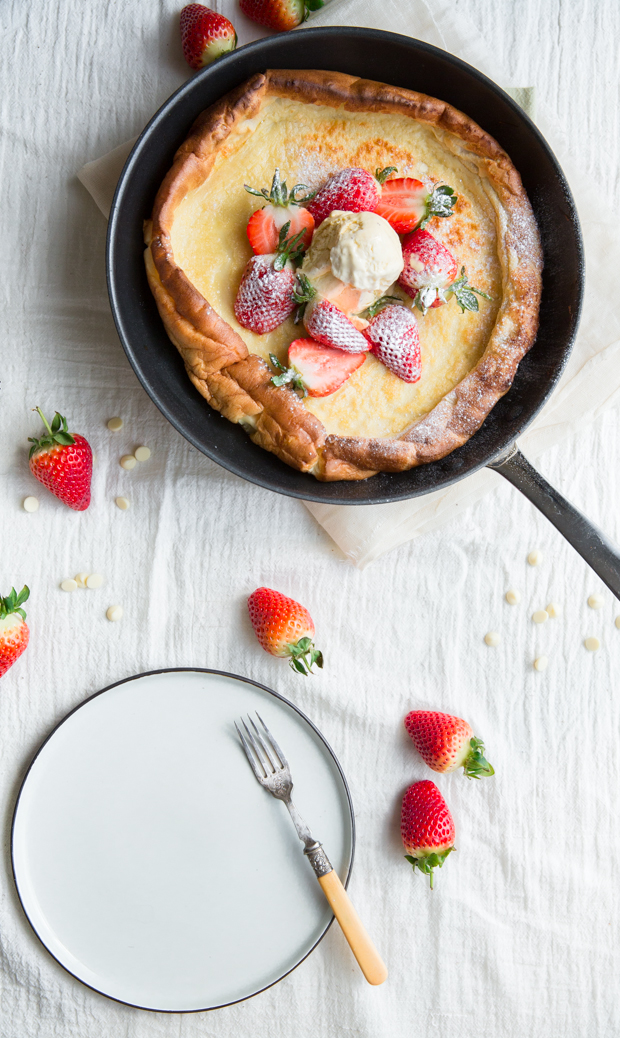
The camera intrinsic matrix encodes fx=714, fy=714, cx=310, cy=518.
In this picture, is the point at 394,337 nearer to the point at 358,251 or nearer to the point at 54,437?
the point at 358,251

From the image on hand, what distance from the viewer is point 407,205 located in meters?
1.66

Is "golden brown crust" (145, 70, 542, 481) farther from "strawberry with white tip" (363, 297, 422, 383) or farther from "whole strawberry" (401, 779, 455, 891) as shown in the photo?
"whole strawberry" (401, 779, 455, 891)

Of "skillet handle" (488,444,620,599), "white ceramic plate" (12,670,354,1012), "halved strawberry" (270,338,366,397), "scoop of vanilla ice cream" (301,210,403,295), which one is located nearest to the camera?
"scoop of vanilla ice cream" (301,210,403,295)

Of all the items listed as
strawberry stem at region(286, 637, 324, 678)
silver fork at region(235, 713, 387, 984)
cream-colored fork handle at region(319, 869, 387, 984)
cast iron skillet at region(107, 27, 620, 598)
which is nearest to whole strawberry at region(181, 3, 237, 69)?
cast iron skillet at region(107, 27, 620, 598)

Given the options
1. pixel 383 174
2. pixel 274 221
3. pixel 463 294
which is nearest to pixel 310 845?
pixel 463 294

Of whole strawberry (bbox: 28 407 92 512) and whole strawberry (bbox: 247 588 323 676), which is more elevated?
whole strawberry (bbox: 28 407 92 512)

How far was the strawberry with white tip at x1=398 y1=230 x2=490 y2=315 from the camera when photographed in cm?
162

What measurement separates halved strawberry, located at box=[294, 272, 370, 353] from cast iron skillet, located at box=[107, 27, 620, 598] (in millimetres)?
312

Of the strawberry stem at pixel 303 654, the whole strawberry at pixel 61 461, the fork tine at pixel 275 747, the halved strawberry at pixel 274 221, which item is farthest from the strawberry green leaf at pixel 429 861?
the halved strawberry at pixel 274 221

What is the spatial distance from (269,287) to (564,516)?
89cm

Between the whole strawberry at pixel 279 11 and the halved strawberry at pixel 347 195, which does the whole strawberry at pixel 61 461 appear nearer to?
the halved strawberry at pixel 347 195

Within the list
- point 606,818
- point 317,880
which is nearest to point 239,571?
point 317,880

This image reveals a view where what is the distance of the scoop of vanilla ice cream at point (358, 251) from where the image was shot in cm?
153

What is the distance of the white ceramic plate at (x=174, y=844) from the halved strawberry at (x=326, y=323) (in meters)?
0.89
